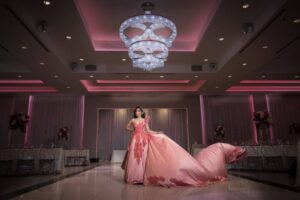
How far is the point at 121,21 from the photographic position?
5.62 meters

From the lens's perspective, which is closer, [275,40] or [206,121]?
[275,40]

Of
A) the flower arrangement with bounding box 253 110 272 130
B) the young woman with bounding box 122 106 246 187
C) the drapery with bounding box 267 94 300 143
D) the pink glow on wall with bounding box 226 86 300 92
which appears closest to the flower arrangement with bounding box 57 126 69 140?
the young woman with bounding box 122 106 246 187

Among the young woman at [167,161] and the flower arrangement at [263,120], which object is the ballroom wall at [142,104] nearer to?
the flower arrangement at [263,120]

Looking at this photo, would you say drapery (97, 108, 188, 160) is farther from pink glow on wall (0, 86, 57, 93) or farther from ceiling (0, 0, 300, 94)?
pink glow on wall (0, 86, 57, 93)

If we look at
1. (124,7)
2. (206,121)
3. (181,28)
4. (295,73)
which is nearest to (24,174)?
(124,7)

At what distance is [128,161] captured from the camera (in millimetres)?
4008

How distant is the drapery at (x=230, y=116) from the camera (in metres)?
10.9

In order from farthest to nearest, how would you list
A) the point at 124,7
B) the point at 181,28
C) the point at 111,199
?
the point at 181,28
the point at 124,7
the point at 111,199

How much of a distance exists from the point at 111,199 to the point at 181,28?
4659 mm

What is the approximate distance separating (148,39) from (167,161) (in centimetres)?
247

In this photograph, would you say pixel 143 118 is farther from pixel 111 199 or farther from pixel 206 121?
pixel 206 121

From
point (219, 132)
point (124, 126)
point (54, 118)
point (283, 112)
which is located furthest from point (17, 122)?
point (283, 112)

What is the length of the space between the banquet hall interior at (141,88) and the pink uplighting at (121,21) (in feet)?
0.10

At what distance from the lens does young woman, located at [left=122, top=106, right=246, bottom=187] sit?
3.44m
